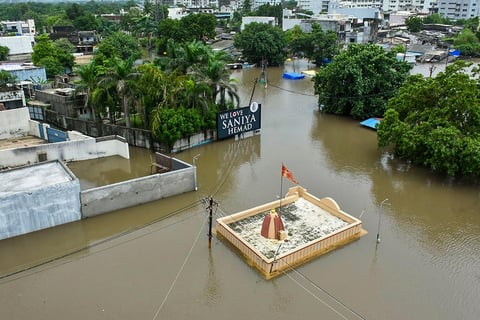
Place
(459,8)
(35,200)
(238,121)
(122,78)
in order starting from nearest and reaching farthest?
(35,200) → (122,78) → (238,121) → (459,8)

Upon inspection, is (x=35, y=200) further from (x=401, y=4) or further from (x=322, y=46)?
(x=401, y=4)

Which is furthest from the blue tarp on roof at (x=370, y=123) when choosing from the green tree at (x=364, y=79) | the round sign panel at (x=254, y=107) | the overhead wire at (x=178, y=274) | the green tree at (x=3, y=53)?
the green tree at (x=3, y=53)

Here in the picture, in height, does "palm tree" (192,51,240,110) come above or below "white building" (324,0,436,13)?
below

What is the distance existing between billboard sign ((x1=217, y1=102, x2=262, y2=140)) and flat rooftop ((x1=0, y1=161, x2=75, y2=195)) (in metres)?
9.92

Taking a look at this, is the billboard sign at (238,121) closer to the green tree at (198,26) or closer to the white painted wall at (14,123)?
the white painted wall at (14,123)

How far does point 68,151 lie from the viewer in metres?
21.8

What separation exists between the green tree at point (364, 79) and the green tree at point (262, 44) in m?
22.1

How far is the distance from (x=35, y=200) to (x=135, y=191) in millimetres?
3718

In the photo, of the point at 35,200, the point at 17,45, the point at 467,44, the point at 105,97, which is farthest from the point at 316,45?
the point at 35,200

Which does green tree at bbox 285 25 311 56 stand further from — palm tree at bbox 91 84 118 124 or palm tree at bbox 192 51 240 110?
palm tree at bbox 91 84 118 124

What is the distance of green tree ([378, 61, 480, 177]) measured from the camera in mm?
18922

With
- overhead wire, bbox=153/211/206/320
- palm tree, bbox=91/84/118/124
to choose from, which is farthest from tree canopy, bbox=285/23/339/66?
overhead wire, bbox=153/211/206/320

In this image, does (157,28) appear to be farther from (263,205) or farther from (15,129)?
(263,205)

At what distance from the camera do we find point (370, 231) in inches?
629
